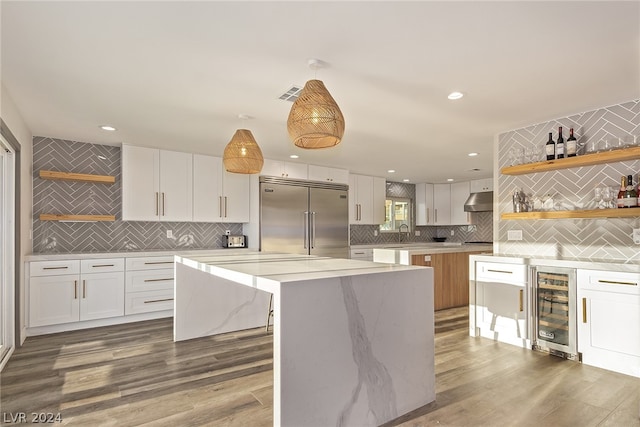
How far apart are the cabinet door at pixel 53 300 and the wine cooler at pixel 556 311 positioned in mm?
4684

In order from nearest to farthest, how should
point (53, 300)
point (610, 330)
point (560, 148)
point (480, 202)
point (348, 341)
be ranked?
point (348, 341), point (610, 330), point (560, 148), point (53, 300), point (480, 202)

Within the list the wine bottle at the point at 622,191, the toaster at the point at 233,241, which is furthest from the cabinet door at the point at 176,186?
the wine bottle at the point at 622,191

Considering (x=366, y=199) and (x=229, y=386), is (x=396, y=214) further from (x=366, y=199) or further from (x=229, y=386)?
(x=229, y=386)

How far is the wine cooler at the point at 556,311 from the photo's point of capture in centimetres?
299

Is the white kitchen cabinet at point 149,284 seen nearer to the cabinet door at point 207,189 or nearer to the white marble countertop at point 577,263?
the cabinet door at point 207,189

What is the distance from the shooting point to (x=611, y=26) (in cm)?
189

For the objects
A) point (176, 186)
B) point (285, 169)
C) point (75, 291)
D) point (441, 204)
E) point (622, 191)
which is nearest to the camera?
point (622, 191)

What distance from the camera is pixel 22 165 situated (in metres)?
3.43

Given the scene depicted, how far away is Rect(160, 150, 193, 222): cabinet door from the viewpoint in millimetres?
4680

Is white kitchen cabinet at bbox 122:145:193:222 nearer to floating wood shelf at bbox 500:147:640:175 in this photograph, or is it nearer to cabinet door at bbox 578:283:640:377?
floating wood shelf at bbox 500:147:640:175

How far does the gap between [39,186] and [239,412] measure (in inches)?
151

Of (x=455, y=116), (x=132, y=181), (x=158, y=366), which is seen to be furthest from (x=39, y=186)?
(x=455, y=116)

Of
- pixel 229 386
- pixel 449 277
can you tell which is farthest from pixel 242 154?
pixel 449 277

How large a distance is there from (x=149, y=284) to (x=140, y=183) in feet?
4.12
